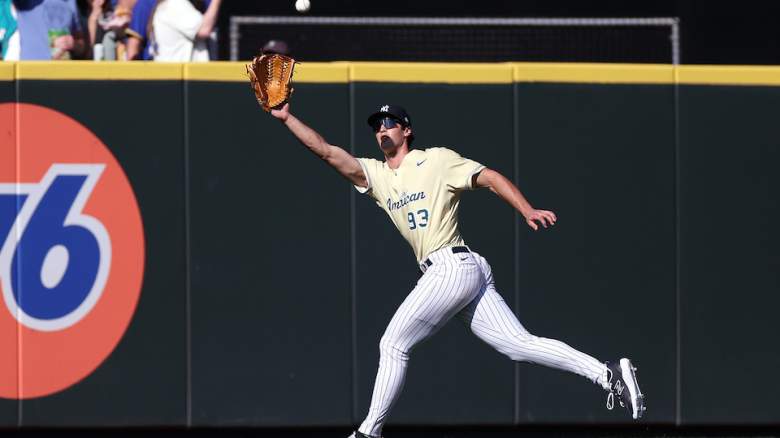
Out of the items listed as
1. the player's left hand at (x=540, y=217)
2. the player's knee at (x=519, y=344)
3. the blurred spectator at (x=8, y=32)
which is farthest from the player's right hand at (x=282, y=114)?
the blurred spectator at (x=8, y=32)

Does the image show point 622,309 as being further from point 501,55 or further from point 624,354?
point 501,55

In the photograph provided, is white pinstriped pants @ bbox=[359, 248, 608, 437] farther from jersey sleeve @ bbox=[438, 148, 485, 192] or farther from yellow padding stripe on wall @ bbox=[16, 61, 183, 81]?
yellow padding stripe on wall @ bbox=[16, 61, 183, 81]

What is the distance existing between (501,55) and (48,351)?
418cm

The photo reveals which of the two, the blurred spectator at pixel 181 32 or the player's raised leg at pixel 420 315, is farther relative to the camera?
the blurred spectator at pixel 181 32

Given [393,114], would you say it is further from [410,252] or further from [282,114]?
[410,252]

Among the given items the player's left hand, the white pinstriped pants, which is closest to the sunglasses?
the white pinstriped pants

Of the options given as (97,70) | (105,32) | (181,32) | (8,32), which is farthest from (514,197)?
(8,32)

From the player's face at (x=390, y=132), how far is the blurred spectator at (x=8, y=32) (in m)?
2.85

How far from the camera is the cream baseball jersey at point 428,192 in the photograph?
23.8 feet

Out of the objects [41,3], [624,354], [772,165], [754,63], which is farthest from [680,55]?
[41,3]

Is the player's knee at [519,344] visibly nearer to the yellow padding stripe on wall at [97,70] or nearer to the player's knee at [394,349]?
the player's knee at [394,349]

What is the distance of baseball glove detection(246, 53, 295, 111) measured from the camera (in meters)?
7.28

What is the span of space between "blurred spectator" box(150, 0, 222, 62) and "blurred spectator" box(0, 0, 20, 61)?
0.80 metres

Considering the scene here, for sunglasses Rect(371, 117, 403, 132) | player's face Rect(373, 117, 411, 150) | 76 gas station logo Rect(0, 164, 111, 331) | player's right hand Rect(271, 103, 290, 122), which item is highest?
player's right hand Rect(271, 103, 290, 122)
